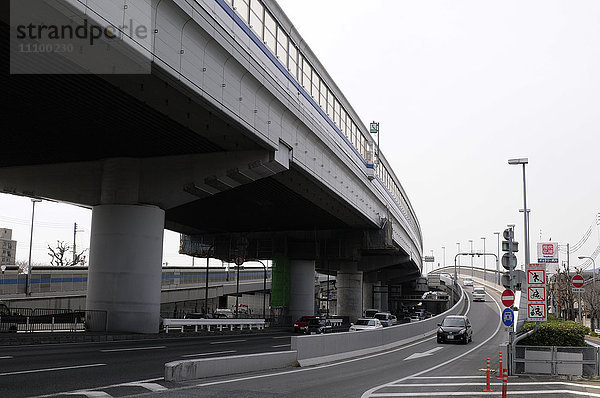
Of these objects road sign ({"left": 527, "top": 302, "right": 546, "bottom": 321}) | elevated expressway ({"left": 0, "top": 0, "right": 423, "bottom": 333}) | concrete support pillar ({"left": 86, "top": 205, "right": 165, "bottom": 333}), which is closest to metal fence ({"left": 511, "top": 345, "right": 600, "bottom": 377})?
road sign ({"left": 527, "top": 302, "right": 546, "bottom": 321})

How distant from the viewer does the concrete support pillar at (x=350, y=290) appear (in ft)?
239

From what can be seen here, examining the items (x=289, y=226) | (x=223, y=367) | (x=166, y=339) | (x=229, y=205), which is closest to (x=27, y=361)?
(x=223, y=367)

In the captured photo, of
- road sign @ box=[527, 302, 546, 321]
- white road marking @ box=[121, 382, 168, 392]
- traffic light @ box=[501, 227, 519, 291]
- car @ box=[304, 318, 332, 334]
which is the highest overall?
traffic light @ box=[501, 227, 519, 291]

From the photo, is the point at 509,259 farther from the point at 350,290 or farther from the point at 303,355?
the point at 350,290

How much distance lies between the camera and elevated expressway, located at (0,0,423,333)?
2086 cm

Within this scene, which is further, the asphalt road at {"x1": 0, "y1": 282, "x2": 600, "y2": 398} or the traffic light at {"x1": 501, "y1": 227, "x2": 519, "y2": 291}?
the traffic light at {"x1": 501, "y1": 227, "x2": 519, "y2": 291}

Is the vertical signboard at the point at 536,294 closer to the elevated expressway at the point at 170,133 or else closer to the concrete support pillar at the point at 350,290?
the elevated expressway at the point at 170,133

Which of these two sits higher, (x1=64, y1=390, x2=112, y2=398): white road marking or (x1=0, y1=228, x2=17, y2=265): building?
(x1=0, y1=228, x2=17, y2=265): building

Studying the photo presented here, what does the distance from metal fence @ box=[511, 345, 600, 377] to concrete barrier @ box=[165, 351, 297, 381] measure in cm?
740

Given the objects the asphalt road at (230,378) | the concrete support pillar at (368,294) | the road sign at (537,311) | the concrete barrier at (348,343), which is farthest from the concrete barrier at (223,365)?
the concrete support pillar at (368,294)

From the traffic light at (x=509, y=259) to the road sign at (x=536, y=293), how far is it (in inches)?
29.7

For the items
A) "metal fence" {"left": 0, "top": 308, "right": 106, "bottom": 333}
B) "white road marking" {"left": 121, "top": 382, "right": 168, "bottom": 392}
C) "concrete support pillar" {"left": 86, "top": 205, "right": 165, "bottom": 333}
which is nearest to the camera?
"white road marking" {"left": 121, "top": 382, "right": 168, "bottom": 392}

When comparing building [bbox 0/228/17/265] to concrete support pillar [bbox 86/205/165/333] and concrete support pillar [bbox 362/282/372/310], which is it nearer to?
concrete support pillar [bbox 362/282/372/310]

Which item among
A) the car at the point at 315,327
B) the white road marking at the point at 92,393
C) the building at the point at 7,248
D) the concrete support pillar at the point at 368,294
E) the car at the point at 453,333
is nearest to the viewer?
the white road marking at the point at 92,393
